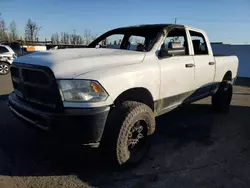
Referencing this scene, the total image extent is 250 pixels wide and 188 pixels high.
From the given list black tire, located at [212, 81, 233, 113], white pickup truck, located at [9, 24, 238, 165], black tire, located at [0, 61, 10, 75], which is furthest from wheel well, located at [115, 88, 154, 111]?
black tire, located at [0, 61, 10, 75]

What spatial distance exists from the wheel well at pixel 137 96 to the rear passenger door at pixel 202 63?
1411 mm

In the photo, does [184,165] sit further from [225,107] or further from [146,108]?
[225,107]

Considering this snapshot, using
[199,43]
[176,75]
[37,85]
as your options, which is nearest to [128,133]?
[37,85]

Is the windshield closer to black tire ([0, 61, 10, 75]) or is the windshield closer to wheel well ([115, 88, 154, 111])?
wheel well ([115, 88, 154, 111])

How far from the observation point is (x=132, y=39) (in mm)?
5070

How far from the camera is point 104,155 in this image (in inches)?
125

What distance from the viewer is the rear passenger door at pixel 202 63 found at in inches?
183

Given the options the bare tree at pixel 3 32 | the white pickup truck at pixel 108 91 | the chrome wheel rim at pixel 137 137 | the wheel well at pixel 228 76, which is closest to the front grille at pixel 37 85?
the white pickup truck at pixel 108 91

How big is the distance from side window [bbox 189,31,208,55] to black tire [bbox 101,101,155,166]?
222 cm

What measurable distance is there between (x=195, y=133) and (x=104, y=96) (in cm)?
254

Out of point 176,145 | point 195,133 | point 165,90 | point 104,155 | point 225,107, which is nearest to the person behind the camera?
point 104,155

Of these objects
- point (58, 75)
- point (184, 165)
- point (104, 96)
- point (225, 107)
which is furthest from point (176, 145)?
point (225, 107)

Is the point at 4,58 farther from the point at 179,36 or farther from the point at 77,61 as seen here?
the point at 77,61

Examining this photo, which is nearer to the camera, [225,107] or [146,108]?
[146,108]
